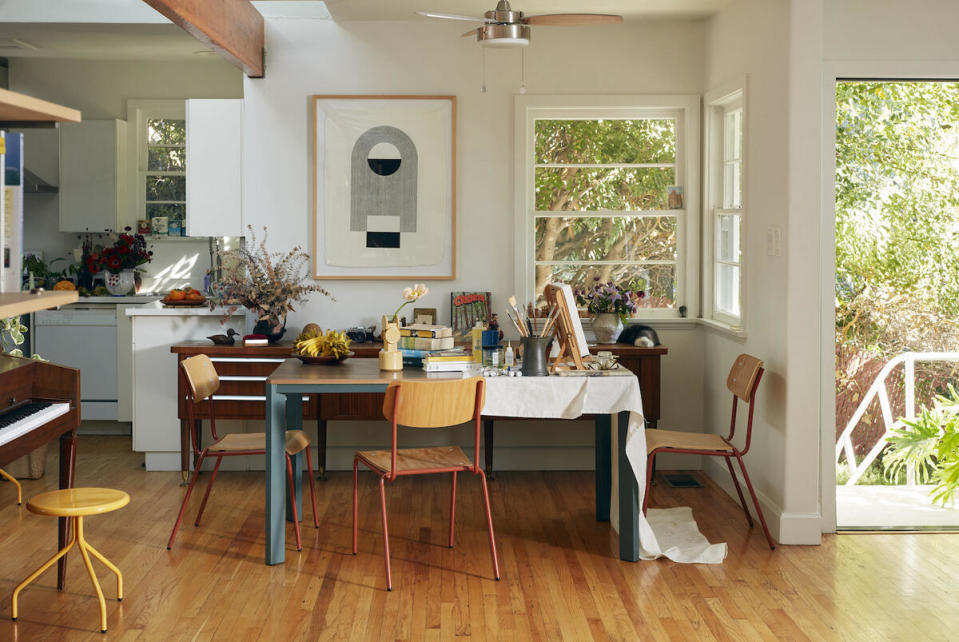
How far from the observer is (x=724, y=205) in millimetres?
6090

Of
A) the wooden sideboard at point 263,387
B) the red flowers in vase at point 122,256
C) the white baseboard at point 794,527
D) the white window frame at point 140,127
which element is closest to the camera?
the white baseboard at point 794,527

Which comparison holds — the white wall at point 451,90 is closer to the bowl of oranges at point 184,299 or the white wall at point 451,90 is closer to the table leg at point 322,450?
the table leg at point 322,450

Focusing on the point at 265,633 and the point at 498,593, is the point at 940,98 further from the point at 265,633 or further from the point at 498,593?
the point at 265,633

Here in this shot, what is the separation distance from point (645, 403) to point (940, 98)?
2347mm

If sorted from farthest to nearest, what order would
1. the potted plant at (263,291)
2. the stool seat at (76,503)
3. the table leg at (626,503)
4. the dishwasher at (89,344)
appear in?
the dishwasher at (89,344)
the potted plant at (263,291)
the table leg at (626,503)
the stool seat at (76,503)

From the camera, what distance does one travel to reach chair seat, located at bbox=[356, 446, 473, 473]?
4.26m

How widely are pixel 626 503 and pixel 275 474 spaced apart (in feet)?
5.29

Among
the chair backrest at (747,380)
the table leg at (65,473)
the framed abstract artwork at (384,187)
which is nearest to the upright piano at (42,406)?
the table leg at (65,473)

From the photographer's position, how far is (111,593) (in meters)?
4.06

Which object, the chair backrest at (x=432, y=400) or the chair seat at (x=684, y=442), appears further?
the chair seat at (x=684, y=442)

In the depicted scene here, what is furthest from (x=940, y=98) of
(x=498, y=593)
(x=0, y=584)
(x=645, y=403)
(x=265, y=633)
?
(x=0, y=584)

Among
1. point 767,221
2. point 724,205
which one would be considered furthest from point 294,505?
point 724,205

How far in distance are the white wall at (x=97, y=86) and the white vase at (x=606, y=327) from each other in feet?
12.8

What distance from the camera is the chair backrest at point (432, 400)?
405 cm
